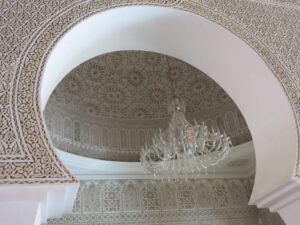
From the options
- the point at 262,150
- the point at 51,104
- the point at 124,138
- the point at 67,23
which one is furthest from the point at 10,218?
the point at 124,138

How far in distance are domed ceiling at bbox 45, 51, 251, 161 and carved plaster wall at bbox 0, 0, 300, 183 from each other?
7.76 feet

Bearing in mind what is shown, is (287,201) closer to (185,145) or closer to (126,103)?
(185,145)

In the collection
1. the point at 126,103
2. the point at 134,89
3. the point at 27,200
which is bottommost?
the point at 27,200

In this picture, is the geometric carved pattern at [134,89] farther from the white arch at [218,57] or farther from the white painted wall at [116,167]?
the white arch at [218,57]

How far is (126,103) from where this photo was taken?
508 cm

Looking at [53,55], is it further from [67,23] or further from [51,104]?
[51,104]

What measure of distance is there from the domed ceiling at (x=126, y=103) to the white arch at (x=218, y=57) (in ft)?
7.40

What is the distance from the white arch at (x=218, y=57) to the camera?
7.36 feet

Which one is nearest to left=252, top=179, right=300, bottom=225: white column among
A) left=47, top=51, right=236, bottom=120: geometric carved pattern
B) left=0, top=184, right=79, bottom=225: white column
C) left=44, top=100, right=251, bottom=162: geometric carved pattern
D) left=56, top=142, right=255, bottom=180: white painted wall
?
left=0, top=184, right=79, bottom=225: white column

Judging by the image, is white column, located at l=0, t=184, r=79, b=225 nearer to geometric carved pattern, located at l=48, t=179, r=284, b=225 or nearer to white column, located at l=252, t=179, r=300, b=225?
white column, located at l=252, t=179, r=300, b=225

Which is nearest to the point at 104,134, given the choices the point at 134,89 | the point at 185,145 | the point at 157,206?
the point at 134,89

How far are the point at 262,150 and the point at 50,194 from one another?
4.68 ft

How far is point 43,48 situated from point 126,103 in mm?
3142

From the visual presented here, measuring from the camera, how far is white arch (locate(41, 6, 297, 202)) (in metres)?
2.24
